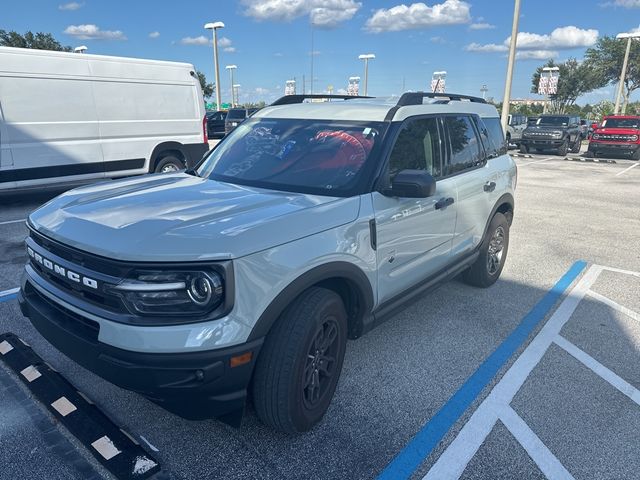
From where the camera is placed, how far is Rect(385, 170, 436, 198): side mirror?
292 cm

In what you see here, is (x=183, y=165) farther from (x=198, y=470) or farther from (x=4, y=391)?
(x=198, y=470)

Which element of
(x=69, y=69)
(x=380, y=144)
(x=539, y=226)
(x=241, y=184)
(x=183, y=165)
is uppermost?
(x=69, y=69)

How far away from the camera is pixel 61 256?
2.49 metres

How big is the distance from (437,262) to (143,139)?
23.6 ft

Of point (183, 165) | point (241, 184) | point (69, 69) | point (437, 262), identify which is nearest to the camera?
point (241, 184)

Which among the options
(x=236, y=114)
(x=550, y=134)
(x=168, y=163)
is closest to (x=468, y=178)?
(x=168, y=163)

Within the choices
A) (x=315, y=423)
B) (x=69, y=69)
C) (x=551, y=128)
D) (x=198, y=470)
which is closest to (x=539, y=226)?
(x=315, y=423)

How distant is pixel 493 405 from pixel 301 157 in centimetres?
206

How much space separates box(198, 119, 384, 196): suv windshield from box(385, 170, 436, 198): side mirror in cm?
25

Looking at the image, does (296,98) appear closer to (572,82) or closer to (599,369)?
(599,369)

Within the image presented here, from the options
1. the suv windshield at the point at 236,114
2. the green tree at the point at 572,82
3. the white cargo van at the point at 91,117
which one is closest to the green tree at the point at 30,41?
the suv windshield at the point at 236,114

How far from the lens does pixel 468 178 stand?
4195mm

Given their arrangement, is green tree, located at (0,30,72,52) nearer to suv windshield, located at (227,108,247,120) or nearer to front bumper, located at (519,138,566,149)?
suv windshield, located at (227,108,247,120)

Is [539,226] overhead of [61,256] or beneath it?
beneath
